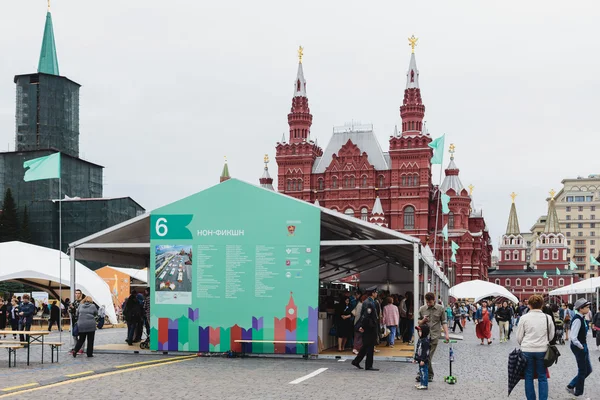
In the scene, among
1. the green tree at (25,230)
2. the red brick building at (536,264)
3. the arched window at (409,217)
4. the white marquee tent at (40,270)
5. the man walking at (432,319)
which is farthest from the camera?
the red brick building at (536,264)

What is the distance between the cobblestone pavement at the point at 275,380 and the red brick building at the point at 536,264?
113989mm

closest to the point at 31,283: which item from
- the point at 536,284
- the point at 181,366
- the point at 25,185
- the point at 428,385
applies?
the point at 181,366

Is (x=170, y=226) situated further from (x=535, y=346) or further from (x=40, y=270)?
(x=40, y=270)

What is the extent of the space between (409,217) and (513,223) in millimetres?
73525

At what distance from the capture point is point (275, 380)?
39.0 feet

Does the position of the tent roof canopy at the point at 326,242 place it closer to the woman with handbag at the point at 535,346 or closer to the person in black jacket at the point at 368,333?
the person in black jacket at the point at 368,333

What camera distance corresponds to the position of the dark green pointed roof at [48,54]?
258 ft

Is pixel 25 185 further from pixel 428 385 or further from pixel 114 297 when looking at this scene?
pixel 428 385

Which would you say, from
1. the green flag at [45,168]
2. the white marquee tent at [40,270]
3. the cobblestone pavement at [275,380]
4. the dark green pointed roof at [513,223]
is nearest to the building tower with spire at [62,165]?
the white marquee tent at [40,270]

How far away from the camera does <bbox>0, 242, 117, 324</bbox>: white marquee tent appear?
24.9 m

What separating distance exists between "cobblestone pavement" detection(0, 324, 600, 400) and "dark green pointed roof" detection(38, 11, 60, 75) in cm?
6913

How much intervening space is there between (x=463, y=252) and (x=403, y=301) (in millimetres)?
62775

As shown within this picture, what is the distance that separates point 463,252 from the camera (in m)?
83.1

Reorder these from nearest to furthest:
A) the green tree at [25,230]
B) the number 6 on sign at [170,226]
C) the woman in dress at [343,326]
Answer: the number 6 on sign at [170,226], the woman in dress at [343,326], the green tree at [25,230]
